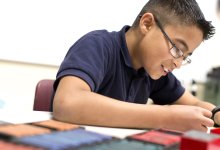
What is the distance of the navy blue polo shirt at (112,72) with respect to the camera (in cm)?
86

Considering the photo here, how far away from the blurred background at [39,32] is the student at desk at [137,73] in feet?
2.34

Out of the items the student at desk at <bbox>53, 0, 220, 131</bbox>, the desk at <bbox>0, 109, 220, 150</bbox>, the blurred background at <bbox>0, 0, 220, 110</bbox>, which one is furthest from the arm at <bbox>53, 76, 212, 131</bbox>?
the blurred background at <bbox>0, 0, 220, 110</bbox>

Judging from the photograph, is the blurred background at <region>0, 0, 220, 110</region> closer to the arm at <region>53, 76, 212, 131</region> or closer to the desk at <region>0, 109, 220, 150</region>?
the arm at <region>53, 76, 212, 131</region>

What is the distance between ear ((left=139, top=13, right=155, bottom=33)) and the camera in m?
1.04

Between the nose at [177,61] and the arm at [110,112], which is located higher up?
the nose at [177,61]

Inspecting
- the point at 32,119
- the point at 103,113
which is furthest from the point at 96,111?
the point at 32,119

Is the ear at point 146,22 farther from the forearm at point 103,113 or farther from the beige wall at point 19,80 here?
the beige wall at point 19,80

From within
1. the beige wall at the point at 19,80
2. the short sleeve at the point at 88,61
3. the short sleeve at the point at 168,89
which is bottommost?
the beige wall at the point at 19,80

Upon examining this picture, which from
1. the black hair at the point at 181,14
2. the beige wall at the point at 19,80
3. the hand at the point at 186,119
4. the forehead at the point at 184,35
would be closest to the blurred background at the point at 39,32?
the beige wall at the point at 19,80

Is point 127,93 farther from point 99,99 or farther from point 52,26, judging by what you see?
point 52,26

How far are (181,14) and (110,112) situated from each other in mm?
455

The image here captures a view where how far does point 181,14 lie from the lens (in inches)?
40.8

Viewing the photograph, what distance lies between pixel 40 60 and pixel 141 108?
1148 millimetres

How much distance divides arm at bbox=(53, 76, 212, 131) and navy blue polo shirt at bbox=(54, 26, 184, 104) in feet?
0.19
